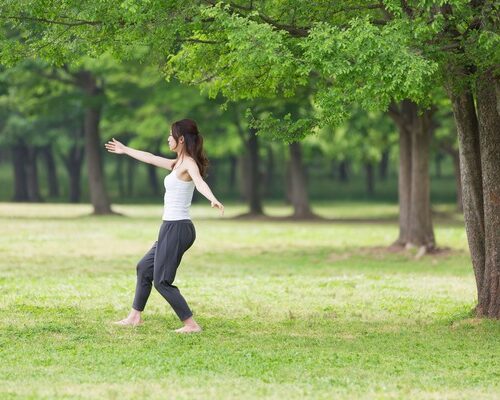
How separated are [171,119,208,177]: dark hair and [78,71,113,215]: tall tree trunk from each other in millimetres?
32305

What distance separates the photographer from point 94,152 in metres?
44.8

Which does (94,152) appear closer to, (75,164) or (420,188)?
(75,164)

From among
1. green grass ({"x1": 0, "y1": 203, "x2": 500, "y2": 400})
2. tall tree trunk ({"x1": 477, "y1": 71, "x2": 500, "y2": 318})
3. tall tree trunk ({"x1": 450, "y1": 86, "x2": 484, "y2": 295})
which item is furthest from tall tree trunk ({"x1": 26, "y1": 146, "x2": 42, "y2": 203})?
tall tree trunk ({"x1": 477, "y1": 71, "x2": 500, "y2": 318})

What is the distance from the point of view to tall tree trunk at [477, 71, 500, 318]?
1230 cm

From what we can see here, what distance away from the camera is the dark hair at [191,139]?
1105 cm

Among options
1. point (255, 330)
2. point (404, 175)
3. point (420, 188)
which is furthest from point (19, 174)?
point (255, 330)

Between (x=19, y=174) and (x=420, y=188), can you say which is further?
(x=19, y=174)

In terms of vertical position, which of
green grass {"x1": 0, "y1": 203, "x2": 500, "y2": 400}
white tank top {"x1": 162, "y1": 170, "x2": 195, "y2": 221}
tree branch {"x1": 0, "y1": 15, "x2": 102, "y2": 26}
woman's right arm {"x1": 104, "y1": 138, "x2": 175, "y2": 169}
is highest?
tree branch {"x1": 0, "y1": 15, "x2": 102, "y2": 26}

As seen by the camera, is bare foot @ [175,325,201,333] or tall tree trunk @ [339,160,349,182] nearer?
bare foot @ [175,325,201,333]

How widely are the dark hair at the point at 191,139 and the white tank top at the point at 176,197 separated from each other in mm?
254

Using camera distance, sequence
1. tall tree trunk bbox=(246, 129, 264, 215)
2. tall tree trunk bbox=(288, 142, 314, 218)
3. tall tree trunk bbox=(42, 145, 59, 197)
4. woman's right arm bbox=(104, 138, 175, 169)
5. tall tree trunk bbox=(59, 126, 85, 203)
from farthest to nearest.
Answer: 1. tall tree trunk bbox=(42, 145, 59, 197)
2. tall tree trunk bbox=(59, 126, 85, 203)
3. tall tree trunk bbox=(246, 129, 264, 215)
4. tall tree trunk bbox=(288, 142, 314, 218)
5. woman's right arm bbox=(104, 138, 175, 169)

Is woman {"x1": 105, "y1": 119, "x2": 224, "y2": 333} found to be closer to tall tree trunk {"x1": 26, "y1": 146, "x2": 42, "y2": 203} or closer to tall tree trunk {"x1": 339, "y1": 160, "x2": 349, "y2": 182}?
tall tree trunk {"x1": 26, "y1": 146, "x2": 42, "y2": 203}

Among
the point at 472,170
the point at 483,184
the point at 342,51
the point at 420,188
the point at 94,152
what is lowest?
the point at 420,188

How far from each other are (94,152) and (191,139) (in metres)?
34.2
